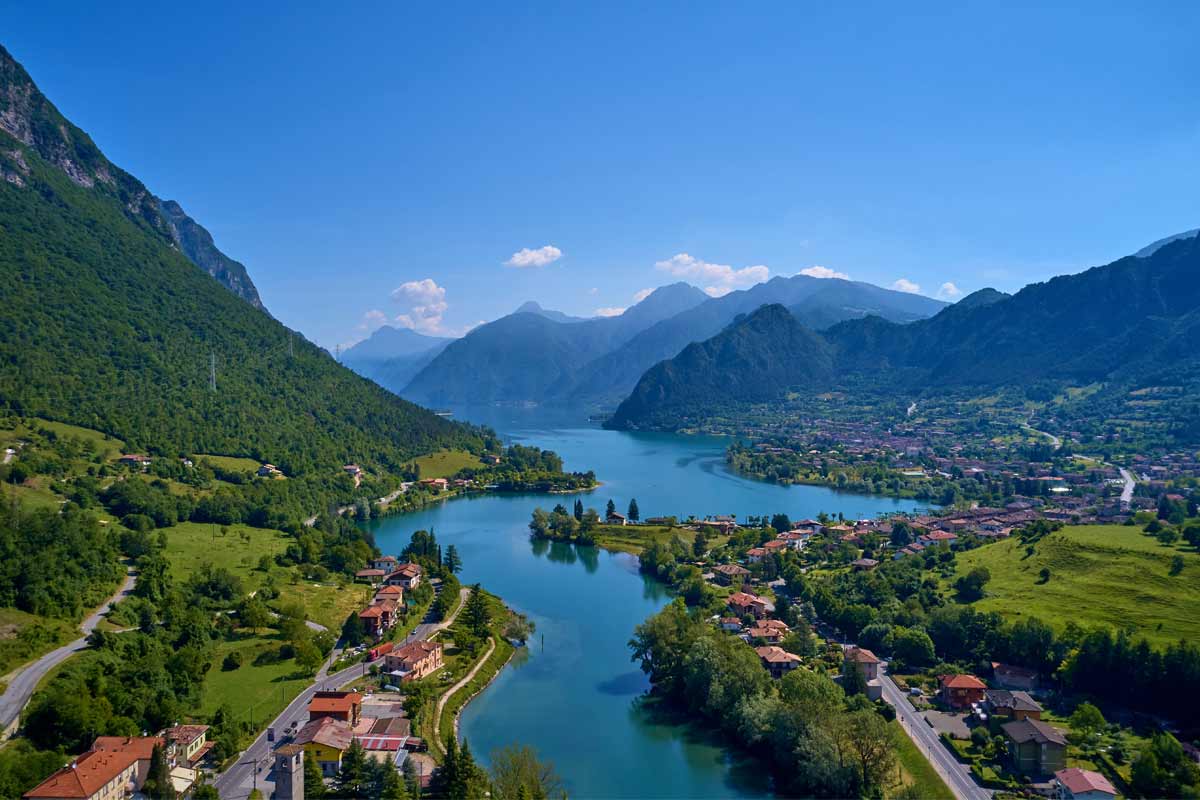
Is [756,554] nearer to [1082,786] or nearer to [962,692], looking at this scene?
[962,692]

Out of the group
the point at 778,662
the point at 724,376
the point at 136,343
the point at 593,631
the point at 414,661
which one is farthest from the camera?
the point at 724,376

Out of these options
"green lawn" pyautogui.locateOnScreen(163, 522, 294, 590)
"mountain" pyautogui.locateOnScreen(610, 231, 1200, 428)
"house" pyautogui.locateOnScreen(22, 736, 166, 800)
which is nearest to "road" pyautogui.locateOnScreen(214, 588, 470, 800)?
"house" pyautogui.locateOnScreen(22, 736, 166, 800)

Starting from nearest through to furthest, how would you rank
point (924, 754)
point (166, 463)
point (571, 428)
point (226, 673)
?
1. point (924, 754)
2. point (226, 673)
3. point (166, 463)
4. point (571, 428)

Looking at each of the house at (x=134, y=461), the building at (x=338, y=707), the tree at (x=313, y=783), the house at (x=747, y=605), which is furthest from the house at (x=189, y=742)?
the house at (x=134, y=461)

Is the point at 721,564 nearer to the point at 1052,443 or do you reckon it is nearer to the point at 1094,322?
the point at 1052,443

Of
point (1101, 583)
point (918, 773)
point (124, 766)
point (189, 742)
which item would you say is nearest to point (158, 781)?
point (124, 766)

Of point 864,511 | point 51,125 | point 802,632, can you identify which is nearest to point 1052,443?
point 864,511

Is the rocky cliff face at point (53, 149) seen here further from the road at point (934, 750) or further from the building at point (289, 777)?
the road at point (934, 750)
